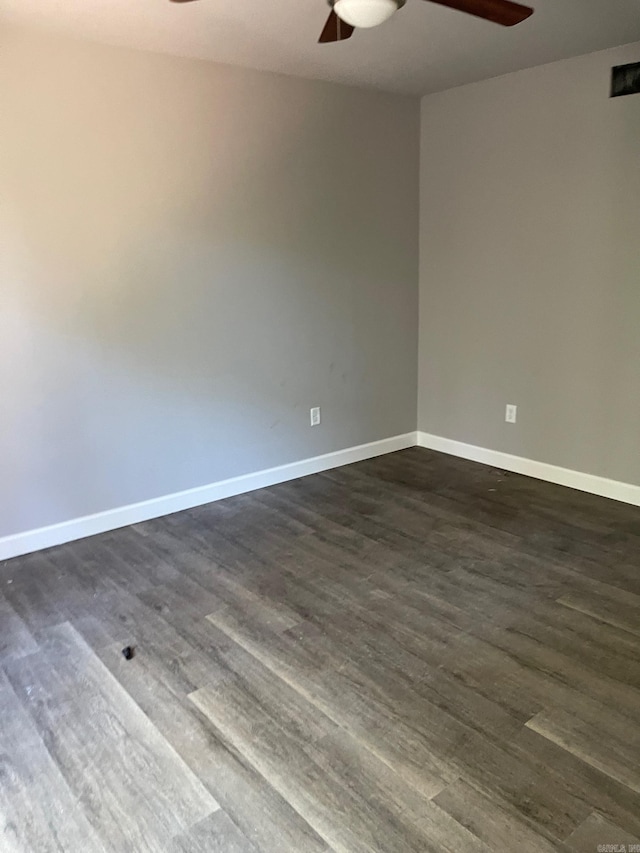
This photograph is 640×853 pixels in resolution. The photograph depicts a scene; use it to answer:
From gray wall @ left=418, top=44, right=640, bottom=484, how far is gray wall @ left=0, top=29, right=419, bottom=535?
32cm

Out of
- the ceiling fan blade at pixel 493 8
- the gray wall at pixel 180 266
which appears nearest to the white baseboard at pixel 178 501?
the gray wall at pixel 180 266

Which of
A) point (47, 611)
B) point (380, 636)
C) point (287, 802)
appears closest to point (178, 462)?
point (47, 611)

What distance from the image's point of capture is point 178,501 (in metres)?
3.61

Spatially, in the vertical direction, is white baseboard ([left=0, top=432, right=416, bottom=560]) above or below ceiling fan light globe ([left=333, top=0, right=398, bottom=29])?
below

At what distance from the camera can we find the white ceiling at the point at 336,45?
257cm

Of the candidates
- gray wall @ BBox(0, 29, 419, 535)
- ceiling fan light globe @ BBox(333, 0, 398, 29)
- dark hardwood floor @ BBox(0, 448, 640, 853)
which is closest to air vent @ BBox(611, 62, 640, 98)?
gray wall @ BBox(0, 29, 419, 535)

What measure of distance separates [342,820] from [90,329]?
2.39 meters

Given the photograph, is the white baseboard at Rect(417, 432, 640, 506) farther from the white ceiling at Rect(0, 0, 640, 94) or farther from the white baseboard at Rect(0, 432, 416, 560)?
the white ceiling at Rect(0, 0, 640, 94)

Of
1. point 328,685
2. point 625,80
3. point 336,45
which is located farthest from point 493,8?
point 328,685

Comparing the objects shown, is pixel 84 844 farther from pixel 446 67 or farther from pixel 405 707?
pixel 446 67

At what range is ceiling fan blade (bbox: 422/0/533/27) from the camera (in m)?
2.02

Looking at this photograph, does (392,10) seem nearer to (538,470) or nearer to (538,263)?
(538,263)

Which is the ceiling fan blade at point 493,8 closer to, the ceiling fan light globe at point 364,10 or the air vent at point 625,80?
the ceiling fan light globe at point 364,10

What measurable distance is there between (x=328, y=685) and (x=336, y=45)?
8.91ft
